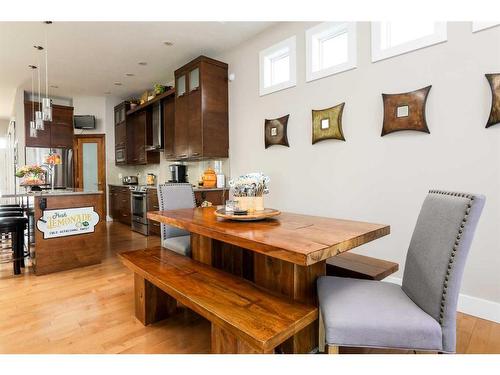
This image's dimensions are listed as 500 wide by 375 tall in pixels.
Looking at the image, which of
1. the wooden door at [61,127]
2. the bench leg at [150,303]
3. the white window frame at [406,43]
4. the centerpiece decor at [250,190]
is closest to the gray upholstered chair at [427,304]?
the centerpiece decor at [250,190]

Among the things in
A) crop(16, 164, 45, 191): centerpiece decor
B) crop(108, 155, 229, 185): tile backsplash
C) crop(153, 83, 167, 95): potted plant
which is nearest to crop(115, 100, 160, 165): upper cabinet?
crop(108, 155, 229, 185): tile backsplash

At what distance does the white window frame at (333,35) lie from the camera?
112 inches

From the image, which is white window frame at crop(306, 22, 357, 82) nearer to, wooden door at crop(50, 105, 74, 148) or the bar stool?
the bar stool

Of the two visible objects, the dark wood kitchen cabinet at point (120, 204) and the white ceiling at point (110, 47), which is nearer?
the white ceiling at point (110, 47)

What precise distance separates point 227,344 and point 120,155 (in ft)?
20.5

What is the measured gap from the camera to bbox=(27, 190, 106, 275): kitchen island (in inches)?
124

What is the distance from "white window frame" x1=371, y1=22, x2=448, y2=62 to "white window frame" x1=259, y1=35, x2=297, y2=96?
948 millimetres

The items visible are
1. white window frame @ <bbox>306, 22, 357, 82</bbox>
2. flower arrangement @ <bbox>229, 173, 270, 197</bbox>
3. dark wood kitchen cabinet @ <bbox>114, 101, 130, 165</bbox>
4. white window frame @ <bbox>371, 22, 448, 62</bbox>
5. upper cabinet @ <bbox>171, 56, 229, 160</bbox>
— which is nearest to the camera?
flower arrangement @ <bbox>229, 173, 270, 197</bbox>

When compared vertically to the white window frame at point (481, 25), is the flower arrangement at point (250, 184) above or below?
below

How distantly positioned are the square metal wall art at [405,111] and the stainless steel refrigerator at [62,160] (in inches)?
255

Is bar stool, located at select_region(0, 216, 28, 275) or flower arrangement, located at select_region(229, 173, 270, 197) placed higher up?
flower arrangement, located at select_region(229, 173, 270, 197)

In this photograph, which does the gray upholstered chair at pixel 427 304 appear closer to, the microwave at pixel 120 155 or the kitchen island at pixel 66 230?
the kitchen island at pixel 66 230

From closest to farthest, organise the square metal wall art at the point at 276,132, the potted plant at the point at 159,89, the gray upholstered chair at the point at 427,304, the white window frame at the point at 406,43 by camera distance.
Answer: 1. the gray upholstered chair at the point at 427,304
2. the white window frame at the point at 406,43
3. the square metal wall art at the point at 276,132
4. the potted plant at the point at 159,89
